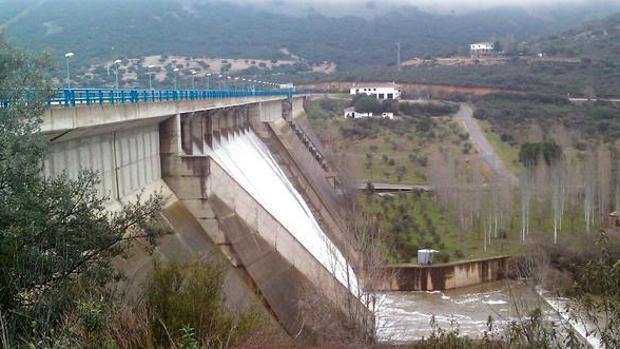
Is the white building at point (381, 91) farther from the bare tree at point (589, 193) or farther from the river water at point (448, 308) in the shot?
the river water at point (448, 308)

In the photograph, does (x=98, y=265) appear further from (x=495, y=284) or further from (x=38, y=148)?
(x=495, y=284)

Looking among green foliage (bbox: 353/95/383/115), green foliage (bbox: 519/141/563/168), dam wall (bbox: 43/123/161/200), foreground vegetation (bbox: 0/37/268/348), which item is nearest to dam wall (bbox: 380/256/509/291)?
dam wall (bbox: 43/123/161/200)

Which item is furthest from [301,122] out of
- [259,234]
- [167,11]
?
[167,11]

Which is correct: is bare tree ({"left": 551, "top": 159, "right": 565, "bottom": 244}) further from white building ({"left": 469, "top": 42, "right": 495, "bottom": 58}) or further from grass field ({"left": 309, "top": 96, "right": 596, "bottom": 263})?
white building ({"left": 469, "top": 42, "right": 495, "bottom": 58})

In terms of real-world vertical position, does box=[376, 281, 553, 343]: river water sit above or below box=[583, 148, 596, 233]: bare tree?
below

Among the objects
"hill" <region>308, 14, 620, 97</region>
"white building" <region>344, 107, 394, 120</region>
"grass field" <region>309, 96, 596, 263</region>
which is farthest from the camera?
"hill" <region>308, 14, 620, 97</region>

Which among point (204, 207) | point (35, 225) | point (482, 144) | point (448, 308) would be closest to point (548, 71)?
point (482, 144)

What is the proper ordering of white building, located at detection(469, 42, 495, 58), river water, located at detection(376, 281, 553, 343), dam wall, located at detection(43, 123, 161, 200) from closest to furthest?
dam wall, located at detection(43, 123, 161, 200) → river water, located at detection(376, 281, 553, 343) → white building, located at detection(469, 42, 495, 58)

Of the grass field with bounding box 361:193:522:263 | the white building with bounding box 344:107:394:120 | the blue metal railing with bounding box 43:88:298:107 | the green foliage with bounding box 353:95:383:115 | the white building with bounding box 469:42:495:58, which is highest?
the white building with bounding box 469:42:495:58

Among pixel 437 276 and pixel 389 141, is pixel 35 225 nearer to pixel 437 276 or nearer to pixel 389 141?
pixel 437 276
